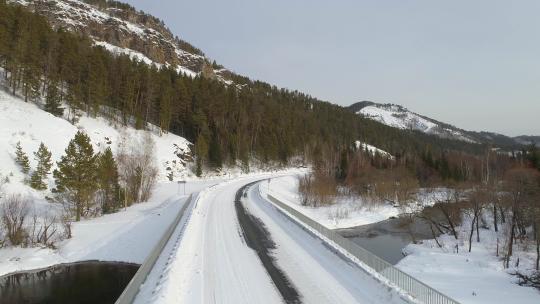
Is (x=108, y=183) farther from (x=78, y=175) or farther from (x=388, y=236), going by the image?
(x=388, y=236)

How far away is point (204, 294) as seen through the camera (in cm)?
1401

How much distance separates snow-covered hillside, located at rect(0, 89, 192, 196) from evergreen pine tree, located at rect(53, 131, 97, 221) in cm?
550

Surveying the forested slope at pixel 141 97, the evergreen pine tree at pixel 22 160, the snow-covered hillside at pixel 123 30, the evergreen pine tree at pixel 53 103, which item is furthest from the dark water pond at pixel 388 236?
the snow-covered hillside at pixel 123 30

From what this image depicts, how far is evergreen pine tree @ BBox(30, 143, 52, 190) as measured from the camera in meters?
43.6

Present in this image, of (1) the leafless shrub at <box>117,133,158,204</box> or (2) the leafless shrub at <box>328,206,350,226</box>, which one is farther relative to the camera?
(1) the leafless shrub at <box>117,133,158,204</box>

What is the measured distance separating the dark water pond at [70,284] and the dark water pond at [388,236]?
71.1ft

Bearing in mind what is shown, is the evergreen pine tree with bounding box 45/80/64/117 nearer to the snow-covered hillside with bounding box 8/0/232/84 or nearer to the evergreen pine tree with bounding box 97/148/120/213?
the evergreen pine tree with bounding box 97/148/120/213

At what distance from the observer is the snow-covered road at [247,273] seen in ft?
45.1

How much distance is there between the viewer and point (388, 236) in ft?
145

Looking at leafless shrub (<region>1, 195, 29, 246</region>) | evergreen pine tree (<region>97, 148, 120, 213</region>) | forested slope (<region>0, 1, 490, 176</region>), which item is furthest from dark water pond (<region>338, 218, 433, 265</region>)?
forested slope (<region>0, 1, 490, 176</region>)

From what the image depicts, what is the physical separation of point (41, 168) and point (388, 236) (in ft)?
135

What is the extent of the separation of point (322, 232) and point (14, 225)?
84.7ft

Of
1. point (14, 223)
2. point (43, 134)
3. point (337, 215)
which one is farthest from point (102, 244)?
point (337, 215)

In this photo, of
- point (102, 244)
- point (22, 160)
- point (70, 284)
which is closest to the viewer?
point (70, 284)
